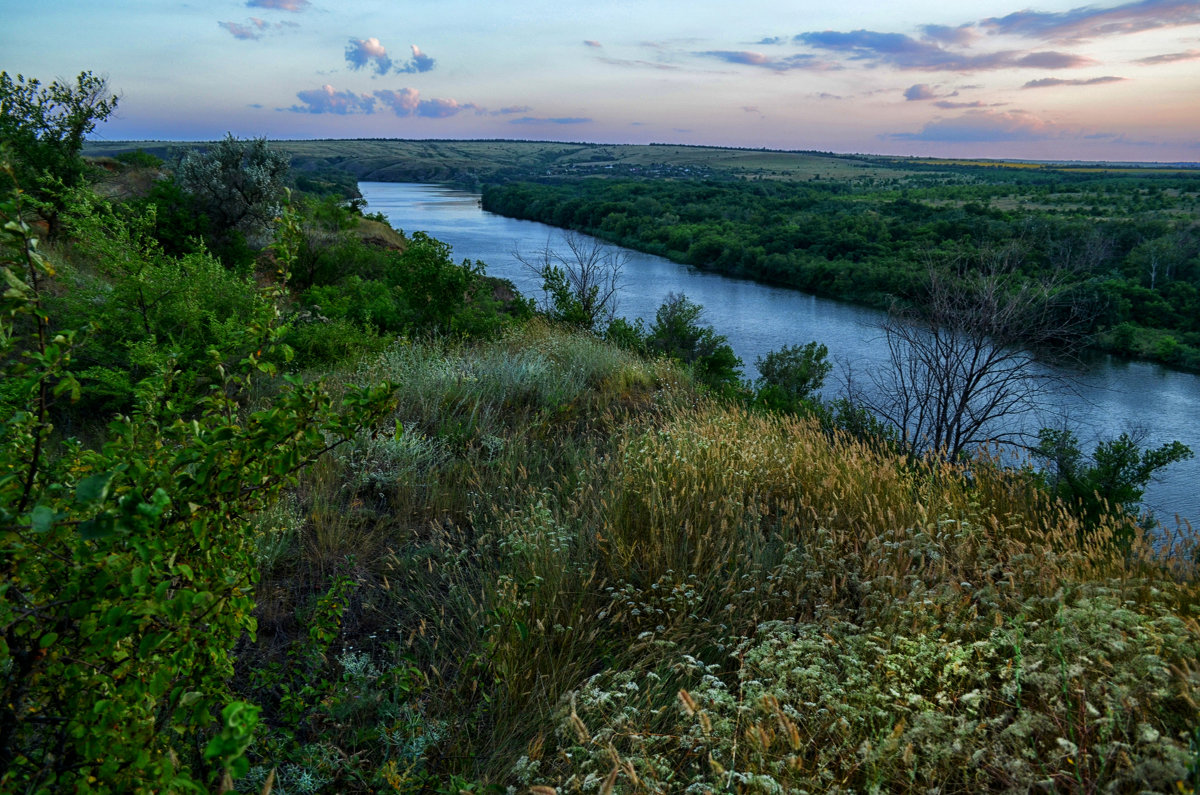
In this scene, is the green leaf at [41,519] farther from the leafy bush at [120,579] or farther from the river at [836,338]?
the river at [836,338]

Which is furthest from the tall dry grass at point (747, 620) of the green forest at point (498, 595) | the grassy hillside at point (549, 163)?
the grassy hillside at point (549, 163)

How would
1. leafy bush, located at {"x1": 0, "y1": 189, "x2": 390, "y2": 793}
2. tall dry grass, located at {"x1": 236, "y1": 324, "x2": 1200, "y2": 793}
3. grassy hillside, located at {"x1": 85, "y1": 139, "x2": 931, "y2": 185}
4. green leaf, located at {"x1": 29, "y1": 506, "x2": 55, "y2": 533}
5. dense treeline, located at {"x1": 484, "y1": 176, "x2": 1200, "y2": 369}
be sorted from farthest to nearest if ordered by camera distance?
grassy hillside, located at {"x1": 85, "y1": 139, "x2": 931, "y2": 185} < dense treeline, located at {"x1": 484, "y1": 176, "x2": 1200, "y2": 369} < tall dry grass, located at {"x1": 236, "y1": 324, "x2": 1200, "y2": 793} < leafy bush, located at {"x1": 0, "y1": 189, "x2": 390, "y2": 793} < green leaf, located at {"x1": 29, "y1": 506, "x2": 55, "y2": 533}

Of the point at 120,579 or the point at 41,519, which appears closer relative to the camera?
the point at 41,519

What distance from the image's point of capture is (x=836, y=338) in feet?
94.1

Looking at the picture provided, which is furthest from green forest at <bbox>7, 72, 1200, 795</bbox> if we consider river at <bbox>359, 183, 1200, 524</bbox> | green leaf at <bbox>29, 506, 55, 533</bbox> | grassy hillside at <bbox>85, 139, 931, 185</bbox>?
grassy hillside at <bbox>85, 139, 931, 185</bbox>

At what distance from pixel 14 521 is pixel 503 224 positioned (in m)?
62.6

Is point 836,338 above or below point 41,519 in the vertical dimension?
below

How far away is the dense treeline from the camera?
29.5 metres

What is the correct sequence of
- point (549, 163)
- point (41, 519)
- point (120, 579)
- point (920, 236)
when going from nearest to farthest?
1. point (41, 519)
2. point (120, 579)
3. point (920, 236)
4. point (549, 163)

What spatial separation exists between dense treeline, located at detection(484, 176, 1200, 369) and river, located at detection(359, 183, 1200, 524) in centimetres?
195

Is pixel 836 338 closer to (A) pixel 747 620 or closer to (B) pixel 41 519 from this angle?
(A) pixel 747 620

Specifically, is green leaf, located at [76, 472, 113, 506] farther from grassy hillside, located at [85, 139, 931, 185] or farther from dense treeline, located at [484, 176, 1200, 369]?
grassy hillside, located at [85, 139, 931, 185]

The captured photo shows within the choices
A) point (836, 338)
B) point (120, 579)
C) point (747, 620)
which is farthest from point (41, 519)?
point (836, 338)

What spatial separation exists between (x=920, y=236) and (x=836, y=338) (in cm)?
2006
